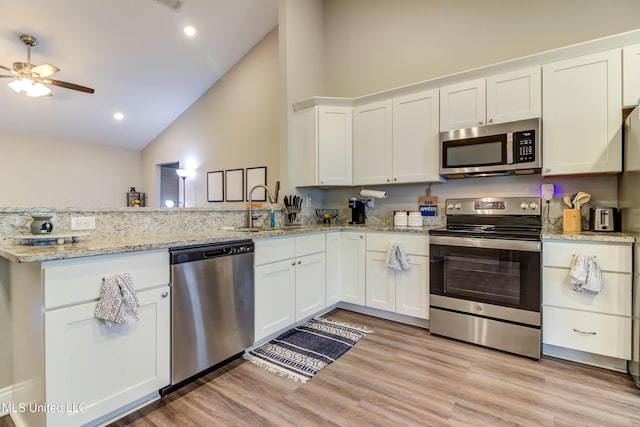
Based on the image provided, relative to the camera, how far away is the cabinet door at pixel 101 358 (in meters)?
1.32

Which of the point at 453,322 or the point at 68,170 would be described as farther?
the point at 68,170

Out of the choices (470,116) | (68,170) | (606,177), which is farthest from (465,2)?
(68,170)

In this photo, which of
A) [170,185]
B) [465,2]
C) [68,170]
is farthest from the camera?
[170,185]

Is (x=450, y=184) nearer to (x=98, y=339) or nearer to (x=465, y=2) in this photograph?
(x=465, y=2)

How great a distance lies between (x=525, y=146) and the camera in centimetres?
239

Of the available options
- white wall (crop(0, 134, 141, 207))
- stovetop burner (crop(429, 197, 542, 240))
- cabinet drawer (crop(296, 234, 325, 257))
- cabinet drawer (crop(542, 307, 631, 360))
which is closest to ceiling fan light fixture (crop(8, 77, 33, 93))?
white wall (crop(0, 134, 141, 207))

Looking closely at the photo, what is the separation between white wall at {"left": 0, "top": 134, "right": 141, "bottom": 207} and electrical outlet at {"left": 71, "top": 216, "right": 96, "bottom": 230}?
5758 mm

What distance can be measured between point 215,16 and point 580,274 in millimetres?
4979

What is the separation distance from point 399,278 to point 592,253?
1351mm

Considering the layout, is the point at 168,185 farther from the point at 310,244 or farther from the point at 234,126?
the point at 310,244

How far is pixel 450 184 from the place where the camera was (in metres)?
3.06

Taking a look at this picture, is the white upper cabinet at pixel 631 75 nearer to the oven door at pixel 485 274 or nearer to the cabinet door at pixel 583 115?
the cabinet door at pixel 583 115

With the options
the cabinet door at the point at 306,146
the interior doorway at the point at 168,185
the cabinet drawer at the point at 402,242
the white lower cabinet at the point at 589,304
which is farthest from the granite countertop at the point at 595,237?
the interior doorway at the point at 168,185

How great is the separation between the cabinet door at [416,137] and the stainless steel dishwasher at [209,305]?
5.64ft
